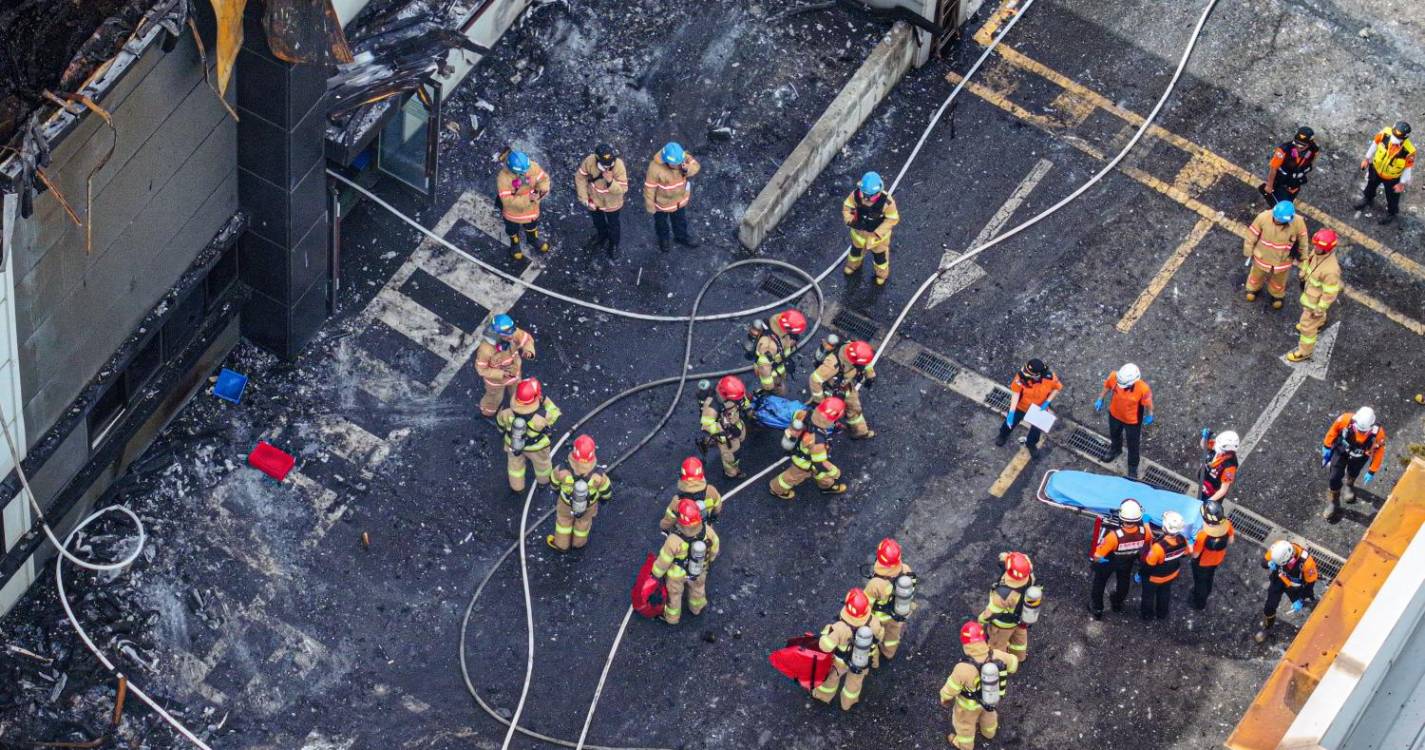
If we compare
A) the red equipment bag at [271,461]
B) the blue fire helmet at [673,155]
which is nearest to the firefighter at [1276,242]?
the blue fire helmet at [673,155]

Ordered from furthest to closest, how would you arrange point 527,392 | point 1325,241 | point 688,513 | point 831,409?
point 1325,241
point 831,409
point 527,392
point 688,513

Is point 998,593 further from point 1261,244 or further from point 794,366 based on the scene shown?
point 1261,244

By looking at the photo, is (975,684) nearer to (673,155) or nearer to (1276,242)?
(1276,242)

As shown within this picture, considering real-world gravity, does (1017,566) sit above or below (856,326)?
below

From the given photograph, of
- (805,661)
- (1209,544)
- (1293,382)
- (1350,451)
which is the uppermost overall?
(1293,382)

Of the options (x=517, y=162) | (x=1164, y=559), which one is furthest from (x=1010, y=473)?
(x=517, y=162)

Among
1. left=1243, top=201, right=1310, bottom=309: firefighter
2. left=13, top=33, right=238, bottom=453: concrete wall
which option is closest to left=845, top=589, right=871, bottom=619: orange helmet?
left=1243, top=201, right=1310, bottom=309: firefighter
